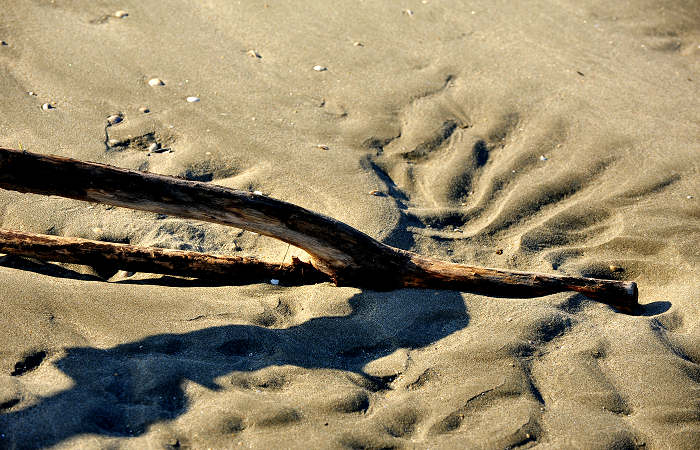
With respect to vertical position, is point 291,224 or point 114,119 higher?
point 291,224

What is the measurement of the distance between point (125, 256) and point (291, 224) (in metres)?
0.85

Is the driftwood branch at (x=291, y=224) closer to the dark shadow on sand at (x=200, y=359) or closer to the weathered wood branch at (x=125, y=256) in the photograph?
the dark shadow on sand at (x=200, y=359)

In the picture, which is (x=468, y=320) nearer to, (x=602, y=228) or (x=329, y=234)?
(x=329, y=234)

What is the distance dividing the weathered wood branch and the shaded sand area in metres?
0.11

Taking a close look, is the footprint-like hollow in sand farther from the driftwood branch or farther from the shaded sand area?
the driftwood branch

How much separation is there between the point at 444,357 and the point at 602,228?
1.60m

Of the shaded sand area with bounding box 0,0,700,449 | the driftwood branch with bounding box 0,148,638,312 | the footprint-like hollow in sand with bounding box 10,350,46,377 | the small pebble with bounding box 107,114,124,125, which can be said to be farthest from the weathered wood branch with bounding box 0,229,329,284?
the small pebble with bounding box 107,114,124,125

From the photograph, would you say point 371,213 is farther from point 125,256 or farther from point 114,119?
point 114,119

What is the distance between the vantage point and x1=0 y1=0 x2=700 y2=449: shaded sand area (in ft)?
8.20

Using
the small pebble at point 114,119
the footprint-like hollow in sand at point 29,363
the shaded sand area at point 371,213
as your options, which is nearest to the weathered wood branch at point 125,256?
the shaded sand area at point 371,213

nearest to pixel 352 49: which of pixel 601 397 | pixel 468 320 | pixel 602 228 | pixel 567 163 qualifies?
pixel 567 163

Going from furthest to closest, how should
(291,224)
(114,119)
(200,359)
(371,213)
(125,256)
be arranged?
(114,119), (371,213), (125,256), (291,224), (200,359)

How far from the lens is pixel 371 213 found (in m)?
3.72

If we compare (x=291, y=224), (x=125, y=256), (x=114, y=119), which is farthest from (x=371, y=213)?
(x=114, y=119)
